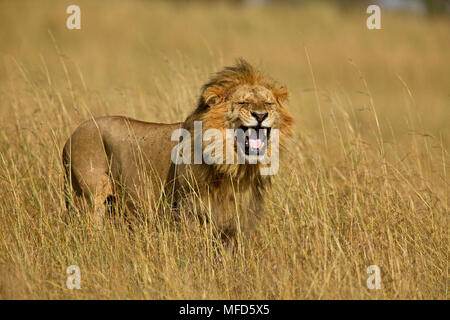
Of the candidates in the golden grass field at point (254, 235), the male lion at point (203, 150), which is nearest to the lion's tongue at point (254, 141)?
the male lion at point (203, 150)

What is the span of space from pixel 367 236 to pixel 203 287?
1.30 metres

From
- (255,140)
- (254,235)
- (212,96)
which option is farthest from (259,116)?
(254,235)

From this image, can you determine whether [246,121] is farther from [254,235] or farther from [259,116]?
[254,235]

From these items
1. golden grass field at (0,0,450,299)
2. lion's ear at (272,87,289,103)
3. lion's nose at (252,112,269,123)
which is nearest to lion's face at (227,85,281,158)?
lion's nose at (252,112,269,123)

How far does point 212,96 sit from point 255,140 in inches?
17.8

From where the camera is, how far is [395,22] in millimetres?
22906

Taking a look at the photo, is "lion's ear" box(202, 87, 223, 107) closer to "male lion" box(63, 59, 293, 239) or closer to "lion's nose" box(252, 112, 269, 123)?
"male lion" box(63, 59, 293, 239)

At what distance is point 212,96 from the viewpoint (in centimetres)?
464

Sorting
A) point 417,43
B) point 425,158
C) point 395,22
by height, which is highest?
point 395,22

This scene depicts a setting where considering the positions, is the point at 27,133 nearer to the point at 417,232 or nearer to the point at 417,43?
the point at 417,232

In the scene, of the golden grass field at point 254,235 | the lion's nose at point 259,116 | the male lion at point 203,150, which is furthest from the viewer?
the male lion at point 203,150

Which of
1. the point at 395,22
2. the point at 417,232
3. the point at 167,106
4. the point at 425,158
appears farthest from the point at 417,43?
the point at 417,232

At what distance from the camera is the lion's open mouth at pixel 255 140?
14.8 ft

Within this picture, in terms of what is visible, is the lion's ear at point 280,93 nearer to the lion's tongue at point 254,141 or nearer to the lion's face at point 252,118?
the lion's face at point 252,118
